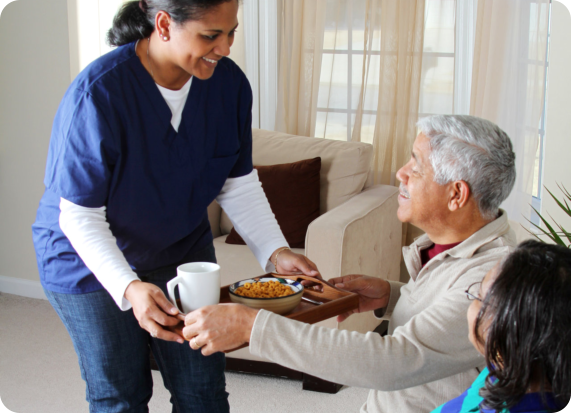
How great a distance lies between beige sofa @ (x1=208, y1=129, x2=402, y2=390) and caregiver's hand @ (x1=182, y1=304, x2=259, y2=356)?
1.13 metres

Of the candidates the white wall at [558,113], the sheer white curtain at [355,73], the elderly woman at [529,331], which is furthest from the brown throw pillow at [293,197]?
the elderly woman at [529,331]

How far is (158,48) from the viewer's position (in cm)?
127

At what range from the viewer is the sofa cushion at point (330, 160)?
2.80 metres

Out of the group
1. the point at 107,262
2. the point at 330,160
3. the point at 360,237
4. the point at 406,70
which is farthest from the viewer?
the point at 406,70

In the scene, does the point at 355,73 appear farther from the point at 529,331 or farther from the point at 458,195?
the point at 529,331

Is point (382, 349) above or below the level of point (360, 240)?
above

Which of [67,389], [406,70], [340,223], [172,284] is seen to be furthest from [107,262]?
[406,70]

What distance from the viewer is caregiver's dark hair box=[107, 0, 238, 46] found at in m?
1.18

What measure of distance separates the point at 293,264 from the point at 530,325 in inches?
28.2

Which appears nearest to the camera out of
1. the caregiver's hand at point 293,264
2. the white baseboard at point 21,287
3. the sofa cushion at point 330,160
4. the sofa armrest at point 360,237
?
the caregiver's hand at point 293,264

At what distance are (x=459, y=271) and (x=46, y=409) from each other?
175 centimetres

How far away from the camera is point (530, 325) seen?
2.52ft

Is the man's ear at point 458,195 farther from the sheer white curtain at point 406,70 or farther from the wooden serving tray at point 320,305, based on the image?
the sheer white curtain at point 406,70

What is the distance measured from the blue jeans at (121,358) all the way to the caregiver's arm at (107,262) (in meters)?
0.10
